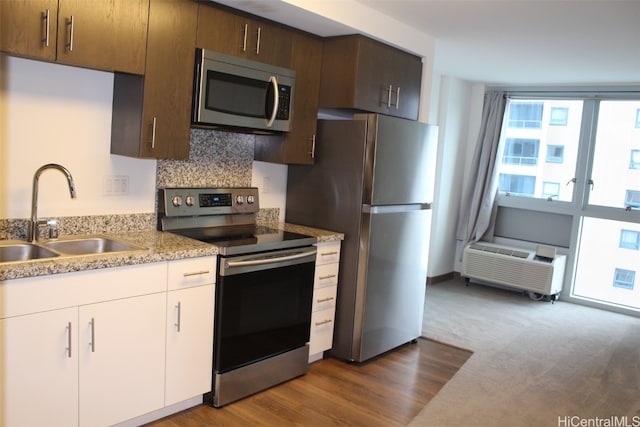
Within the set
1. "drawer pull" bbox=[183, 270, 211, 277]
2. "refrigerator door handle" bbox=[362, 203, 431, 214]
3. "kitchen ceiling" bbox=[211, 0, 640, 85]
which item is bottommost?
"drawer pull" bbox=[183, 270, 211, 277]

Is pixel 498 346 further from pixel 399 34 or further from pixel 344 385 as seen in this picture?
pixel 399 34

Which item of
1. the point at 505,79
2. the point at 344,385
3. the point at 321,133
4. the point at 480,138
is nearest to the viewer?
the point at 344,385

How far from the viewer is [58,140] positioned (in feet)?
8.49

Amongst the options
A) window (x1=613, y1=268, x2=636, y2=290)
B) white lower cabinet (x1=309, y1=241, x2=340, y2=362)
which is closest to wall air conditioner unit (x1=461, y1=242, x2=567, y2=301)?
window (x1=613, y1=268, x2=636, y2=290)

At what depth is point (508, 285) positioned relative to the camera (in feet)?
19.2

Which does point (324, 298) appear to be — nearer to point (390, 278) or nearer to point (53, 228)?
point (390, 278)

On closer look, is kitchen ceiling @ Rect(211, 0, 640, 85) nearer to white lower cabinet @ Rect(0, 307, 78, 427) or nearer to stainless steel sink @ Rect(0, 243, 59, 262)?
stainless steel sink @ Rect(0, 243, 59, 262)

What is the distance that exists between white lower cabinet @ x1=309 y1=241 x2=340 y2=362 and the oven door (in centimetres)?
11

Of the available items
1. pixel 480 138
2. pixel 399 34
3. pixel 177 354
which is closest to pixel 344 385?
pixel 177 354

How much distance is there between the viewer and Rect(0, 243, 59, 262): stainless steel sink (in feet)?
7.73

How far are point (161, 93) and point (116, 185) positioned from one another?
0.57 m

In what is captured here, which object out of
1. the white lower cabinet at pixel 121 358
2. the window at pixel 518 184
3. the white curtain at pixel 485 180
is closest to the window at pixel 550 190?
the window at pixel 518 184

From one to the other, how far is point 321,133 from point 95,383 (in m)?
2.02

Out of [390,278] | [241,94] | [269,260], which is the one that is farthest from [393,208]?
[241,94]
